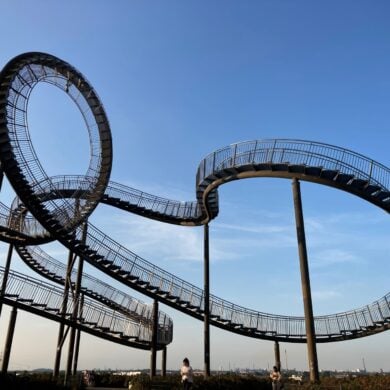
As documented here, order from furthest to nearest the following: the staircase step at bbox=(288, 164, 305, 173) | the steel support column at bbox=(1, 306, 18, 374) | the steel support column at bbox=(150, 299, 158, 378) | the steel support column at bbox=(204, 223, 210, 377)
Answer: the steel support column at bbox=(204, 223, 210, 377) → the steel support column at bbox=(150, 299, 158, 378) → the steel support column at bbox=(1, 306, 18, 374) → the staircase step at bbox=(288, 164, 305, 173)

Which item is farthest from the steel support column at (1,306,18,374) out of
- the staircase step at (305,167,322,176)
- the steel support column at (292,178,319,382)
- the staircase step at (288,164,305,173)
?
the staircase step at (305,167,322,176)

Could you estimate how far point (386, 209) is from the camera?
19297 mm

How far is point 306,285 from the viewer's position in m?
18.3

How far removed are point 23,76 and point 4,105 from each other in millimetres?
2172

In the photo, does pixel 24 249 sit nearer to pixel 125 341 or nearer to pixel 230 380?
pixel 125 341

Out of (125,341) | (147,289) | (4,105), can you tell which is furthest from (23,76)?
(125,341)

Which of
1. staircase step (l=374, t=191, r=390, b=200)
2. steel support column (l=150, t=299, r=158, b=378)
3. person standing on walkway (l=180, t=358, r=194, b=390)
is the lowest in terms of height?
person standing on walkway (l=180, t=358, r=194, b=390)

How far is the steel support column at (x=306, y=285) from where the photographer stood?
683 inches

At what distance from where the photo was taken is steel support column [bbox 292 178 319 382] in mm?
17359

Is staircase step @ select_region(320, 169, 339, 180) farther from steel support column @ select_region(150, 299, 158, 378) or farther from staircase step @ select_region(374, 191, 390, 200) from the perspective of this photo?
steel support column @ select_region(150, 299, 158, 378)

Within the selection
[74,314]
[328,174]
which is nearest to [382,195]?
[328,174]

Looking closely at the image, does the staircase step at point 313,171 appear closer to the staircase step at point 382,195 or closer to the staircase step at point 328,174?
the staircase step at point 328,174

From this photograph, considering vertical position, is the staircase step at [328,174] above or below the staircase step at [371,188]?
above

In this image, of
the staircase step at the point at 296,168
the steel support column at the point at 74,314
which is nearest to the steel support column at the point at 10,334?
the steel support column at the point at 74,314
